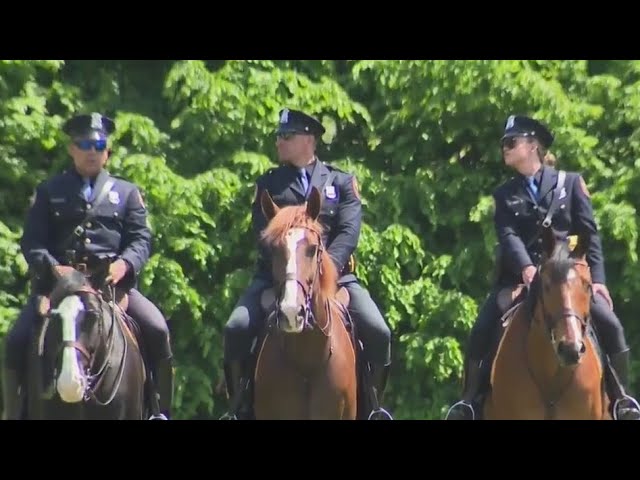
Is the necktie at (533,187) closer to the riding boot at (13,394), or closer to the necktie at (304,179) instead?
the necktie at (304,179)

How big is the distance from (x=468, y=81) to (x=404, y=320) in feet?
6.77

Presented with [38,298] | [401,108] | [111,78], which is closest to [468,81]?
[401,108]

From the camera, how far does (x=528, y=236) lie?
11102 millimetres

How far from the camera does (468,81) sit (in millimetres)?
14188

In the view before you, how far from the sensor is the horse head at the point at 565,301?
9.91 m

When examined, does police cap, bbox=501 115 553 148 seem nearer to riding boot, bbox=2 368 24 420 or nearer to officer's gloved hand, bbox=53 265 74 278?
officer's gloved hand, bbox=53 265 74 278

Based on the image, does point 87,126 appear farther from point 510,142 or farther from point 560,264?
point 560,264

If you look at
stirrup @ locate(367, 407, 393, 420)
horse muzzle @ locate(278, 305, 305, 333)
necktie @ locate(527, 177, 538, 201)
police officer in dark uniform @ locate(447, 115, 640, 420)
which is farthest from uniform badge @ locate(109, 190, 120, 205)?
necktie @ locate(527, 177, 538, 201)

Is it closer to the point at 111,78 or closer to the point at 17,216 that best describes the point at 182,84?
the point at 111,78

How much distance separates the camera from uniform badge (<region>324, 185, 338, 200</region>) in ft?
36.4

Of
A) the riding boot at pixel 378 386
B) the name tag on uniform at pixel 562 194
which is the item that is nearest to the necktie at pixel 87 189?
the riding boot at pixel 378 386

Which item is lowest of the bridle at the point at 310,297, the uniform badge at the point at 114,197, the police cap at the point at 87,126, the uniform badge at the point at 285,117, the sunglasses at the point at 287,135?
the bridle at the point at 310,297

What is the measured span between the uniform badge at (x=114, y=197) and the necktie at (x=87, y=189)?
5.2 inches

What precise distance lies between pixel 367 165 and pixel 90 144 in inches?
162
